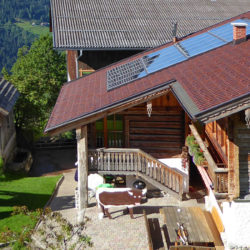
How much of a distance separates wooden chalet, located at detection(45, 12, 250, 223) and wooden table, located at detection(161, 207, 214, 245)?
41.1 inches

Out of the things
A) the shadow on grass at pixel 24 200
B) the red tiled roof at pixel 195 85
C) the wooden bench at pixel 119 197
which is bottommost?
the shadow on grass at pixel 24 200

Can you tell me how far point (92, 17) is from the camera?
30.4 meters

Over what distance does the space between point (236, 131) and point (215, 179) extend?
157cm

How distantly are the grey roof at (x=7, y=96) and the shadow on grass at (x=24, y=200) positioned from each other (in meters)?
5.19

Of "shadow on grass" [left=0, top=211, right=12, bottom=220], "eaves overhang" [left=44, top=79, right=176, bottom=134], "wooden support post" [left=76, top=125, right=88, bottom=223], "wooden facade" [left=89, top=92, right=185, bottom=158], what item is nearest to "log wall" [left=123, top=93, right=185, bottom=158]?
"wooden facade" [left=89, top=92, right=185, bottom=158]

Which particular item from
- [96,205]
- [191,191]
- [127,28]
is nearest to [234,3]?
[127,28]

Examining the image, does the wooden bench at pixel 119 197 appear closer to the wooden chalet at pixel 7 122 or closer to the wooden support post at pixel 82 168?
the wooden support post at pixel 82 168

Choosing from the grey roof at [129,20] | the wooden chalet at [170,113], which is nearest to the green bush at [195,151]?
the wooden chalet at [170,113]

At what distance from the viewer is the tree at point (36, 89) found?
32812 millimetres

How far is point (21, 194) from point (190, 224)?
924cm

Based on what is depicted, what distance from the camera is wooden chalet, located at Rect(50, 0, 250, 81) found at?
2756cm

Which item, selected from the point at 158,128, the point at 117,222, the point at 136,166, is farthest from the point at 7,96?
the point at 117,222

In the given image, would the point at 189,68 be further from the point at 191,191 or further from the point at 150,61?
the point at 191,191

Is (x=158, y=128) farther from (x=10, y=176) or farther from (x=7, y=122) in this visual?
(x=7, y=122)
